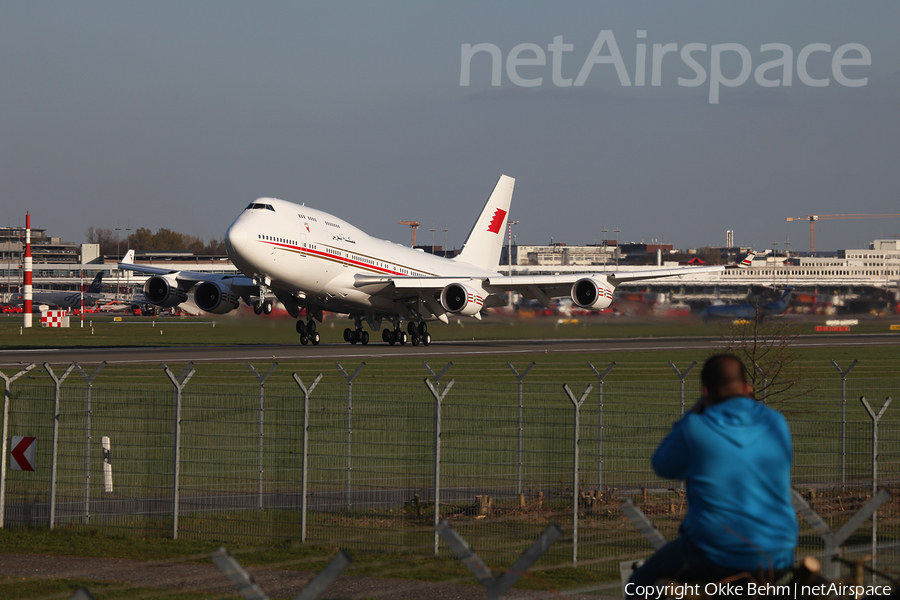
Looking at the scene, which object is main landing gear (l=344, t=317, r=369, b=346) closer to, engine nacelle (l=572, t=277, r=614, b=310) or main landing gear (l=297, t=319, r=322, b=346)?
main landing gear (l=297, t=319, r=322, b=346)

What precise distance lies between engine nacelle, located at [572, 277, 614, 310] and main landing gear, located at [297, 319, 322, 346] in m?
12.2

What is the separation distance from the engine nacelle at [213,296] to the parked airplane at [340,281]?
0.15ft

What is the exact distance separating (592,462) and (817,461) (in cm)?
385

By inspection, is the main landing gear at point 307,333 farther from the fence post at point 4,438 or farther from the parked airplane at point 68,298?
the parked airplane at point 68,298

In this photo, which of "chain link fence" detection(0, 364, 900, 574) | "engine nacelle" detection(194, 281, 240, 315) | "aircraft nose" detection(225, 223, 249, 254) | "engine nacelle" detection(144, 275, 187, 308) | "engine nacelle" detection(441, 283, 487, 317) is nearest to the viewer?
"chain link fence" detection(0, 364, 900, 574)

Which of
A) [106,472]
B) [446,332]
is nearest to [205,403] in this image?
[106,472]

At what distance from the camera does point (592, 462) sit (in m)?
16.3

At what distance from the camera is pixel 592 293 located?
44000 mm

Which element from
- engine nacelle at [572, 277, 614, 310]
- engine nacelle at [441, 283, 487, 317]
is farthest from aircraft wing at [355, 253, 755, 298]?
engine nacelle at [572, 277, 614, 310]

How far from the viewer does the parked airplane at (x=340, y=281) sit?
3947 centimetres

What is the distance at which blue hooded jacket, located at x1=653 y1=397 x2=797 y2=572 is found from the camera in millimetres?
4734

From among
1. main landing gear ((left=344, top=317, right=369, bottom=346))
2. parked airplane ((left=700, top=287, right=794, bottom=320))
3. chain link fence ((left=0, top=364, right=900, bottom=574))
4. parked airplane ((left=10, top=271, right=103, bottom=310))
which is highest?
parked airplane ((left=10, top=271, right=103, bottom=310))

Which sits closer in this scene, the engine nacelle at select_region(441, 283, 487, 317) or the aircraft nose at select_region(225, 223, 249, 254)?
the aircraft nose at select_region(225, 223, 249, 254)

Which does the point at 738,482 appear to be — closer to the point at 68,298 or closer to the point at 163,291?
the point at 163,291
